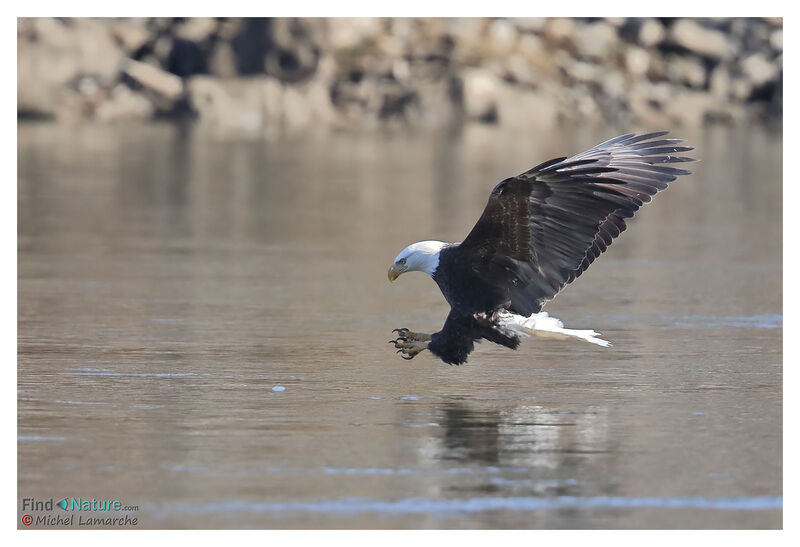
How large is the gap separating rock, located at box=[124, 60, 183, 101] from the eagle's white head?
26.4m

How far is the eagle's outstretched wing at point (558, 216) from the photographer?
684 centimetres

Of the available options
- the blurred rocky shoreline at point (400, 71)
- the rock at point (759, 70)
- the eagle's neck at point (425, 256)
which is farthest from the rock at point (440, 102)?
the eagle's neck at point (425, 256)

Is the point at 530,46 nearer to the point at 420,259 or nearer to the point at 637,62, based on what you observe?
the point at 637,62

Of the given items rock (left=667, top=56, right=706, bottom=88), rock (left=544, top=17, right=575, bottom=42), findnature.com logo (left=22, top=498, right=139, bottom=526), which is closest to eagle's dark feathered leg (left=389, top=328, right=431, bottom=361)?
findnature.com logo (left=22, top=498, right=139, bottom=526)

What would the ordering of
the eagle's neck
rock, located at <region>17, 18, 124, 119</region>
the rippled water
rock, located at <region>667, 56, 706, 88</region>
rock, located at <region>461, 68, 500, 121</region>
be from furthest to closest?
rock, located at <region>667, 56, 706, 88</region>
rock, located at <region>461, 68, 500, 121</region>
rock, located at <region>17, 18, 124, 119</region>
the eagle's neck
the rippled water

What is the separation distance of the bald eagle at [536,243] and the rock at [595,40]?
29.5 metres

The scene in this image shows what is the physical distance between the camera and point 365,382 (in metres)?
7.43

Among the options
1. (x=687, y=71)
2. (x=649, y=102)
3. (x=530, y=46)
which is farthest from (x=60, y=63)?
(x=687, y=71)

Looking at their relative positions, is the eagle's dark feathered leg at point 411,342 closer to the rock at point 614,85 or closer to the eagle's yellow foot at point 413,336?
the eagle's yellow foot at point 413,336

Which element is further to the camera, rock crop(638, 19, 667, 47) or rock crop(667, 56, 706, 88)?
rock crop(638, 19, 667, 47)

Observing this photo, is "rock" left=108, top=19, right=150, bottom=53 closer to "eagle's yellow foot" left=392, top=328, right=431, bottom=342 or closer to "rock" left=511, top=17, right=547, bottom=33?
"rock" left=511, top=17, right=547, bottom=33

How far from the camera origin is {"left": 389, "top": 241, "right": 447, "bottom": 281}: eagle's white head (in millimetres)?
7298

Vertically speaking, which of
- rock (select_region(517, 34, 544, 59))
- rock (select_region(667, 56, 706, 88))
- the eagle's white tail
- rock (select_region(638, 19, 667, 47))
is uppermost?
rock (select_region(638, 19, 667, 47))

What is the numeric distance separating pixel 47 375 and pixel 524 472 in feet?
9.04
